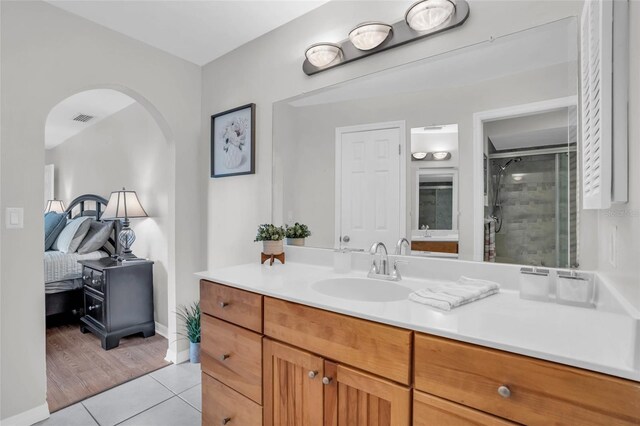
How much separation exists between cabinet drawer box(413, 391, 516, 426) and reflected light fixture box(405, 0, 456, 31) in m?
1.49

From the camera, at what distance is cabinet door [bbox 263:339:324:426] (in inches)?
44.5

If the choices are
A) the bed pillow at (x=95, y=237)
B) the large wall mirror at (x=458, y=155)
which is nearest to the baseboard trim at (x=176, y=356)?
the large wall mirror at (x=458, y=155)

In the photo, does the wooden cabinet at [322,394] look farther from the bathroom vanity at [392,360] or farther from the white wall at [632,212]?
the white wall at [632,212]

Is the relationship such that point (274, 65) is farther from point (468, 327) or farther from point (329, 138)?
point (468, 327)

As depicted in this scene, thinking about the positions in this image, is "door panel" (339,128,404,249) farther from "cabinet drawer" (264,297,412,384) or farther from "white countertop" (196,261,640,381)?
"cabinet drawer" (264,297,412,384)

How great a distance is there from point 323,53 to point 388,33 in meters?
0.39

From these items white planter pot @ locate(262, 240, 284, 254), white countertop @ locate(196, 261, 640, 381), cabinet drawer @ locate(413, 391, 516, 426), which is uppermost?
white planter pot @ locate(262, 240, 284, 254)

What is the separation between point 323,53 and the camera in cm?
179

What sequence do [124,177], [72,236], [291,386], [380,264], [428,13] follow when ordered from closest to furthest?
[291,386]
[428,13]
[380,264]
[72,236]
[124,177]

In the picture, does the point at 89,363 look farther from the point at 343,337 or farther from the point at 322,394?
the point at 343,337

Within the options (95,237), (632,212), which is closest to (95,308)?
(95,237)

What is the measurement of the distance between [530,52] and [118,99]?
12.1 ft

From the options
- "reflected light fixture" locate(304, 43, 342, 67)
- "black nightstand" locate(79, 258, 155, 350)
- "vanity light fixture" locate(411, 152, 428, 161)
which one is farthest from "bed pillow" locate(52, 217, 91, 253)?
"vanity light fixture" locate(411, 152, 428, 161)

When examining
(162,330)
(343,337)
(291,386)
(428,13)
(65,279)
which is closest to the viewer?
(343,337)
